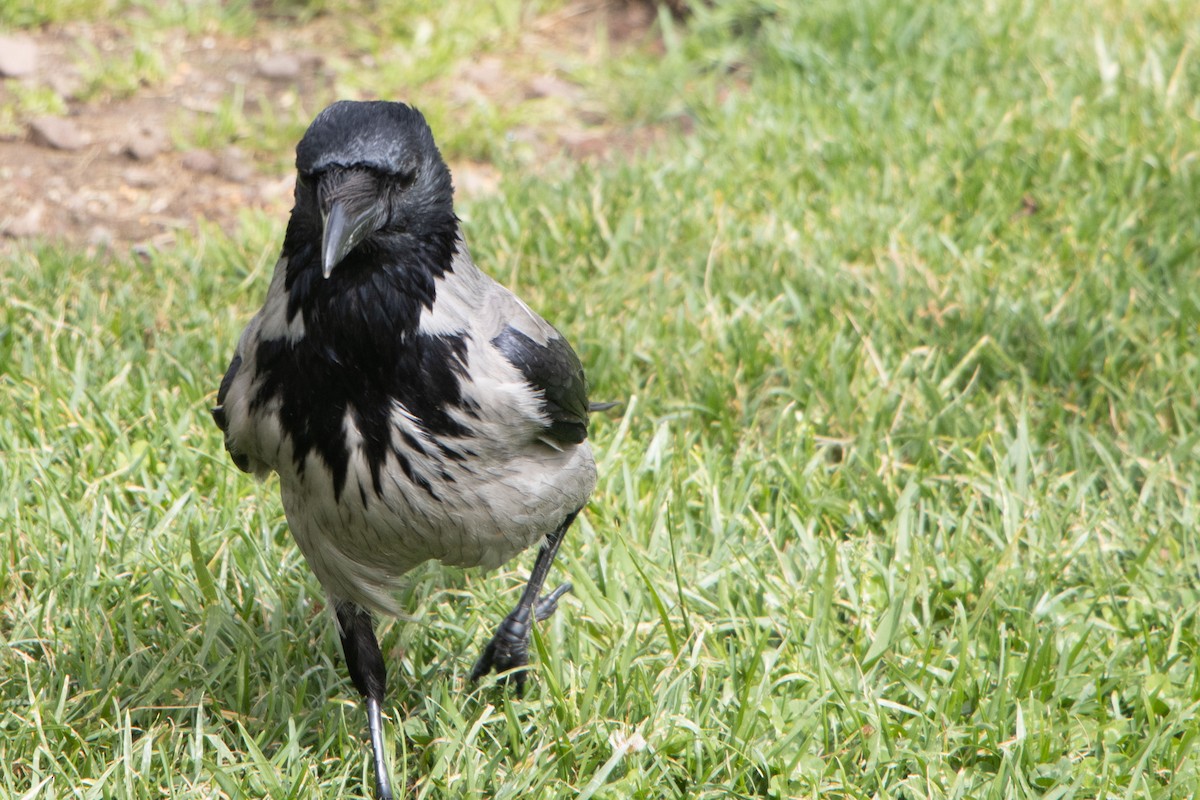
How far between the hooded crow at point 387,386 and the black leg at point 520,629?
0.37 meters

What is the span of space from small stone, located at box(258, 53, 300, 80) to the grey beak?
14.0 feet

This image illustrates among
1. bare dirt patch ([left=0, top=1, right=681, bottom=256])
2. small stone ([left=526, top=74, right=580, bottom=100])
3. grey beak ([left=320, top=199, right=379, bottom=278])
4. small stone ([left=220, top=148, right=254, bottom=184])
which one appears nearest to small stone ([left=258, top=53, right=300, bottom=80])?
bare dirt patch ([left=0, top=1, right=681, bottom=256])

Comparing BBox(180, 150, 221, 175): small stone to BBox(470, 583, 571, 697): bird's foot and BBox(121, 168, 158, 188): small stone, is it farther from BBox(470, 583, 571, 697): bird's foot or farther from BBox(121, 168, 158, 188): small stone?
BBox(470, 583, 571, 697): bird's foot

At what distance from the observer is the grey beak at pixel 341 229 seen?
2713mm

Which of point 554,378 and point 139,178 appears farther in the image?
point 139,178

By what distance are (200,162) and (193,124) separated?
32cm

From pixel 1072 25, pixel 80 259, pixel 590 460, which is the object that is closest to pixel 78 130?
pixel 80 259

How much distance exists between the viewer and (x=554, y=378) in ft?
11.0

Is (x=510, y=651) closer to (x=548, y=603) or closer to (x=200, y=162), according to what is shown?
(x=548, y=603)

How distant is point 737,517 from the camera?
4160 millimetres

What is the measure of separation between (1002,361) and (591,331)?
59.3 inches

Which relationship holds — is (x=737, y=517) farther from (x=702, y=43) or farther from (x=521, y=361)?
(x=702, y=43)

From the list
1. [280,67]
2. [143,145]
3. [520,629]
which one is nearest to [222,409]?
[520,629]

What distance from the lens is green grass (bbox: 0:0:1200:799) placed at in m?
3.42
